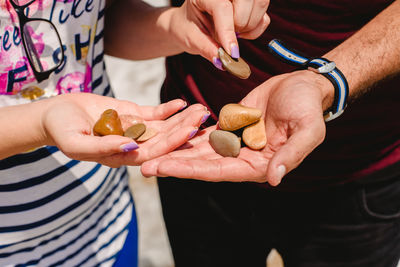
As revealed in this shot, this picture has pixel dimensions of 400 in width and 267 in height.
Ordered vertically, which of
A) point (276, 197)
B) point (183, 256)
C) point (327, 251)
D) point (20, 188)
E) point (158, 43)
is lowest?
point (183, 256)

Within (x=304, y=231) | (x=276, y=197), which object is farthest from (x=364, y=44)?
(x=304, y=231)

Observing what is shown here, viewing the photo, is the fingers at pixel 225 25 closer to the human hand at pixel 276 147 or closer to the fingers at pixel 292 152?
the human hand at pixel 276 147

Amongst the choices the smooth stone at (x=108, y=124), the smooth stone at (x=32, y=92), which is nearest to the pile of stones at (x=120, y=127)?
the smooth stone at (x=108, y=124)

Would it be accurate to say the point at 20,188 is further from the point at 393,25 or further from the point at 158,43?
the point at 393,25

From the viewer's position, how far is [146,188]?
119 inches

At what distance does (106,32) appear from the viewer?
60.9 inches

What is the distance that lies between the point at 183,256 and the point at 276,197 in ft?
1.77

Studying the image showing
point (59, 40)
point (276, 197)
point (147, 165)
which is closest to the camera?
point (147, 165)

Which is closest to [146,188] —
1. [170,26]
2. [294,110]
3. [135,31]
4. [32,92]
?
[135,31]

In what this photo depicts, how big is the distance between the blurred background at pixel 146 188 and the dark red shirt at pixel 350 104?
49.5 inches

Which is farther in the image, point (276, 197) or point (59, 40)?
point (276, 197)

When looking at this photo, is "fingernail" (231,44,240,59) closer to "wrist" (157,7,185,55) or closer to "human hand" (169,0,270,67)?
"human hand" (169,0,270,67)

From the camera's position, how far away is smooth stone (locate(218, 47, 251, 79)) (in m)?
1.17

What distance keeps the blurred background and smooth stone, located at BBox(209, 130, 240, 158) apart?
59.2 inches
